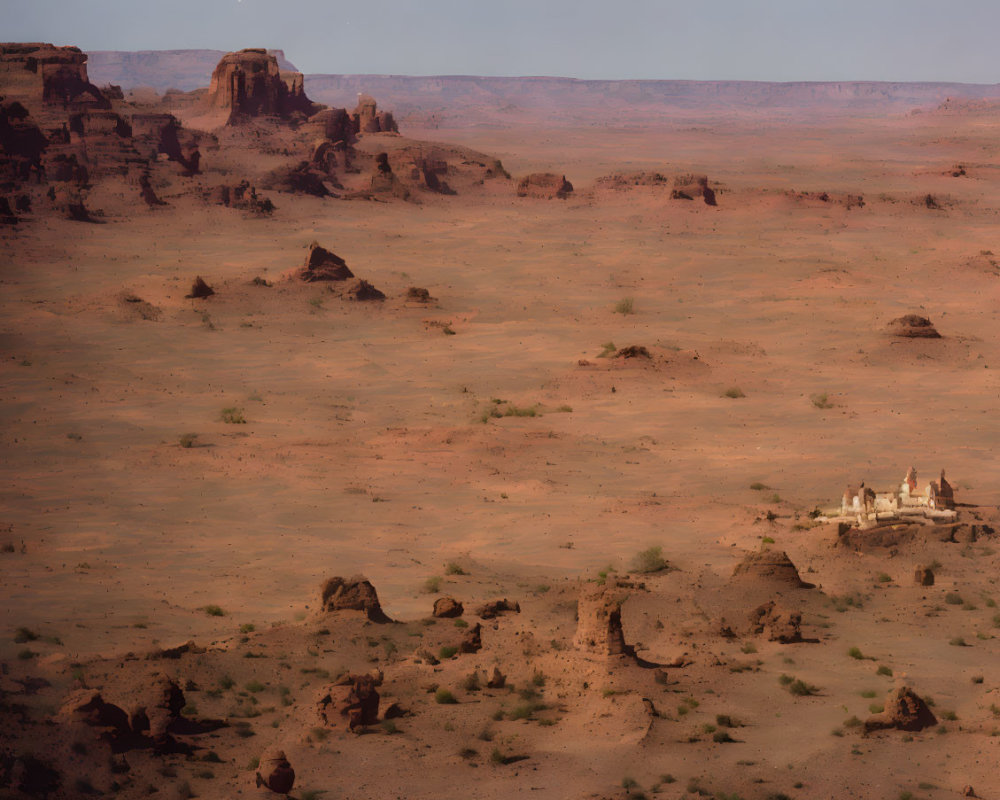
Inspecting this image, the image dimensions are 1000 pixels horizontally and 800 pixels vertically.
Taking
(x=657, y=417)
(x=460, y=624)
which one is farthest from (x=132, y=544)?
(x=657, y=417)

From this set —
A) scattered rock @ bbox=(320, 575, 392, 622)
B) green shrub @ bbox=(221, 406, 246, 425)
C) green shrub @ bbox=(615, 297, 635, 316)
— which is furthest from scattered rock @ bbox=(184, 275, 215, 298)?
scattered rock @ bbox=(320, 575, 392, 622)

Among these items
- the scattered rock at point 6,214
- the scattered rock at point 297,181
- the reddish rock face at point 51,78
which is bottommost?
the scattered rock at point 6,214

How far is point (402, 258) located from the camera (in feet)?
166

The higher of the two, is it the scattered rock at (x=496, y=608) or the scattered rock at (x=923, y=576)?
the scattered rock at (x=923, y=576)

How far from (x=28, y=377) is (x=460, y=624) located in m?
17.8

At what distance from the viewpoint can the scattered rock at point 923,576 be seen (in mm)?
17359

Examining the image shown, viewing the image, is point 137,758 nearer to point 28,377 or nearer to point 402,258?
point 28,377

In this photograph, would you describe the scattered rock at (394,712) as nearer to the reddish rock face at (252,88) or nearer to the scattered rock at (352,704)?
the scattered rock at (352,704)

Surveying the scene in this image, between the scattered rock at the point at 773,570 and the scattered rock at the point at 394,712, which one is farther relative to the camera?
the scattered rock at the point at 773,570

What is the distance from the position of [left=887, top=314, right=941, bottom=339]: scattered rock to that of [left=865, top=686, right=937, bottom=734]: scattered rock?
81.8 feet

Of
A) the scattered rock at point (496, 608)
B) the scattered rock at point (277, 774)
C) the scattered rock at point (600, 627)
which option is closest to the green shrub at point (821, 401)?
the scattered rock at point (496, 608)

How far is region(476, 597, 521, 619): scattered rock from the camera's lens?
15.9 m

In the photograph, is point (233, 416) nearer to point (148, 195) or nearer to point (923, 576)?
point (923, 576)

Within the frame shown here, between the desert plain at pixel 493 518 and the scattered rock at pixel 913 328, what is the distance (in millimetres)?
484
